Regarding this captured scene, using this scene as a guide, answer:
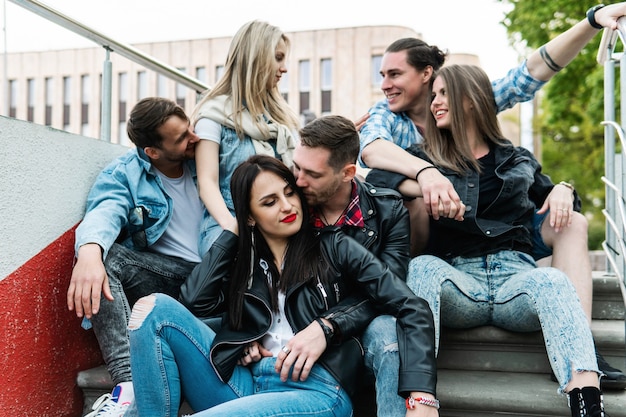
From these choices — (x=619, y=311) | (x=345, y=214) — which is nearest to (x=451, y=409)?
(x=345, y=214)

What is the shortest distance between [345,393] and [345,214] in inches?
28.6

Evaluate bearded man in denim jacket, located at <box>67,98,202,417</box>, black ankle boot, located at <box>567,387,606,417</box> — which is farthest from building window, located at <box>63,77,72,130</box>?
black ankle boot, located at <box>567,387,606,417</box>

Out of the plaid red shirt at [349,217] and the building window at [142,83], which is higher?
the building window at [142,83]

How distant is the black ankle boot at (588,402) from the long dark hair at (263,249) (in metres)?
0.95

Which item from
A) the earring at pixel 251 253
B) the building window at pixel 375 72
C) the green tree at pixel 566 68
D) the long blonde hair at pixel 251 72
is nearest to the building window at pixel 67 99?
the building window at pixel 375 72

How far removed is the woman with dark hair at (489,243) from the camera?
6.72ft

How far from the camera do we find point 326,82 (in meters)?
29.1

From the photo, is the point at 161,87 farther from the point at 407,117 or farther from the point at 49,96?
the point at 407,117

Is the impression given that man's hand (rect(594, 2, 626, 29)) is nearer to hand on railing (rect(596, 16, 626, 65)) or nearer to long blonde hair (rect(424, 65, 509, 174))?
hand on railing (rect(596, 16, 626, 65))

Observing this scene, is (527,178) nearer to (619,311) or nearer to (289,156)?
(619,311)

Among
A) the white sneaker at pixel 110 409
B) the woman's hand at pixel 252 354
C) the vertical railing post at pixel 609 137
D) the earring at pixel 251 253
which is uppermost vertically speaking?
the vertical railing post at pixel 609 137

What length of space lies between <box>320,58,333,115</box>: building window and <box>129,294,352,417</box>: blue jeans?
89.3ft

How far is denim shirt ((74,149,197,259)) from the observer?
2691mm

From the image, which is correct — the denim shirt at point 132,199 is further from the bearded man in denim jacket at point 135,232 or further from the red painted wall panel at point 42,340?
the red painted wall panel at point 42,340
